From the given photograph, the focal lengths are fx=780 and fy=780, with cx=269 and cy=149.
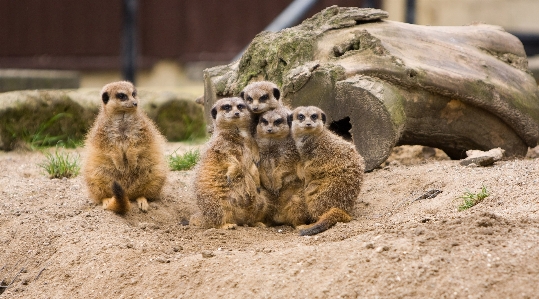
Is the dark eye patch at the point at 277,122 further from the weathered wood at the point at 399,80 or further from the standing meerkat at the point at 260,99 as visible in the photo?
the weathered wood at the point at 399,80

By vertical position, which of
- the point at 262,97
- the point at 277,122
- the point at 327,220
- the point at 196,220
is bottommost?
the point at 196,220

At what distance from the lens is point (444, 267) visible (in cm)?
266

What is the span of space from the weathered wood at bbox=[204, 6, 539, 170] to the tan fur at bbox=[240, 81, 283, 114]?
0.31 m

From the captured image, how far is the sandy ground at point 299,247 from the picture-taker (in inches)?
105

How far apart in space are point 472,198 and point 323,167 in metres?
0.79

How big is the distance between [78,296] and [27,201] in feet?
4.57

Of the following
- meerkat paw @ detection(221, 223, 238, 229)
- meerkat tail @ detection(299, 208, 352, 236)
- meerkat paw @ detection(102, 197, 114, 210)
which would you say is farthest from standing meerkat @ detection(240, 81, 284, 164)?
meerkat paw @ detection(102, 197, 114, 210)

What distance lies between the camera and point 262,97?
167 inches

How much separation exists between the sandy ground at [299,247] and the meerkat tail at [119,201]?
57 mm

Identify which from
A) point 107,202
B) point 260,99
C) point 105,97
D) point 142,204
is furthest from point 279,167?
point 105,97

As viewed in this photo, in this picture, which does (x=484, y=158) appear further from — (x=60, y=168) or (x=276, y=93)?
(x=60, y=168)

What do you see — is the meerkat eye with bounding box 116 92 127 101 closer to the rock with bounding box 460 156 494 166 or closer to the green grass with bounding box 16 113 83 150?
the green grass with bounding box 16 113 83 150

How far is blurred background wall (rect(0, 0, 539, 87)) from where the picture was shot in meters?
10.6

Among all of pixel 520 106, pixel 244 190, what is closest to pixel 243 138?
pixel 244 190
